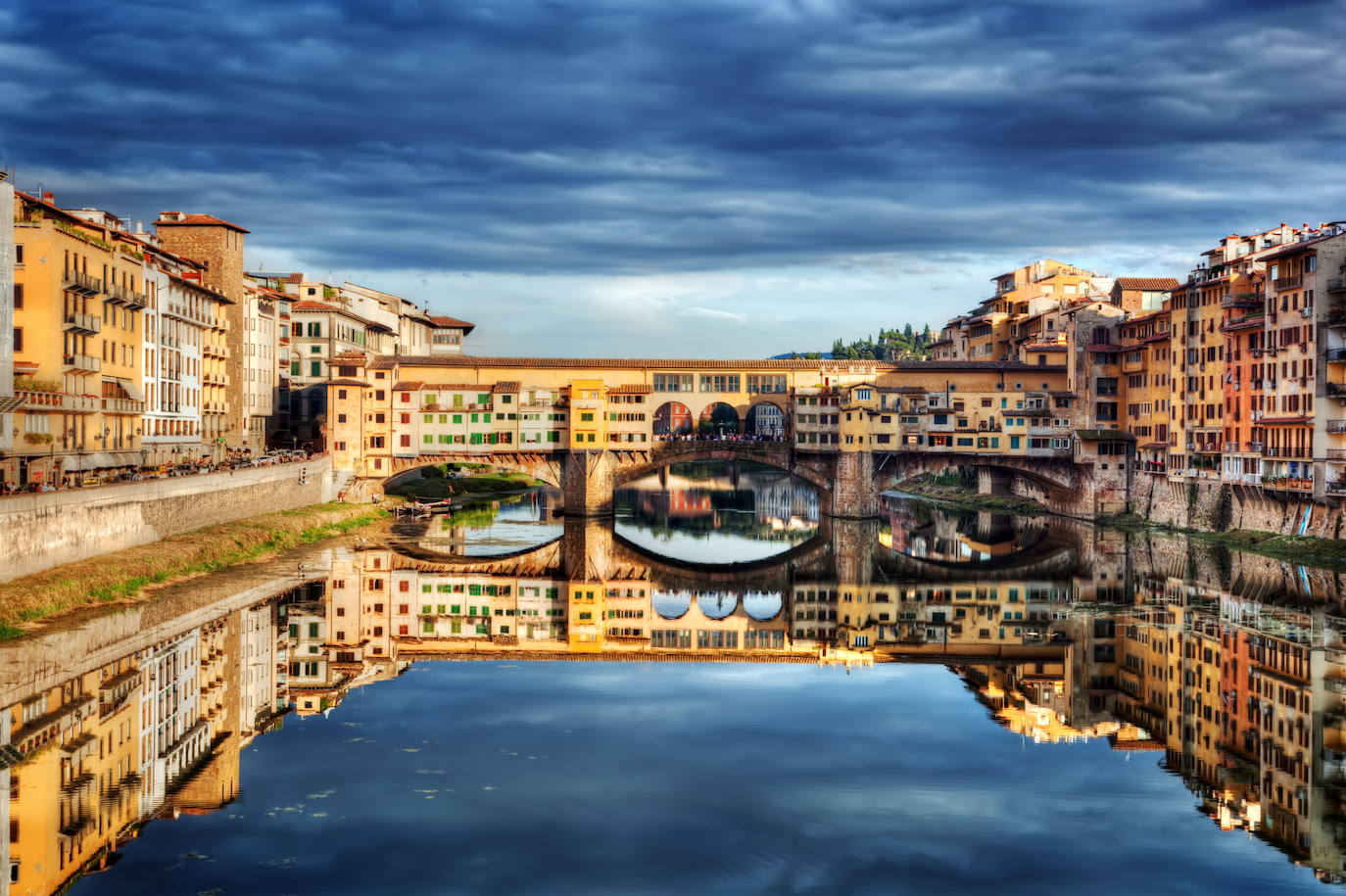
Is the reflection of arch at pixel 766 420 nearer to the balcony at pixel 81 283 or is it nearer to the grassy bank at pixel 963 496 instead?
the grassy bank at pixel 963 496

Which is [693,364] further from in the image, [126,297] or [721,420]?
[721,420]

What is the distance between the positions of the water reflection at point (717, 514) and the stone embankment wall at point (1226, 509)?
19.3 m

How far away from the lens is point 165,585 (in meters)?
40.9

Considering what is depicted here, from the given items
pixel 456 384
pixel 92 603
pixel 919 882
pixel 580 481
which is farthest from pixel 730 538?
pixel 919 882

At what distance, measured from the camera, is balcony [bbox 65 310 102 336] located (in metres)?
46.9

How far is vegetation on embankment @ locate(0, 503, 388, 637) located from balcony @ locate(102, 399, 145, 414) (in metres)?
6.09

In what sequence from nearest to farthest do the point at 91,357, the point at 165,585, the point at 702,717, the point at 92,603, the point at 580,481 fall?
the point at 702,717 < the point at 92,603 < the point at 165,585 < the point at 91,357 < the point at 580,481

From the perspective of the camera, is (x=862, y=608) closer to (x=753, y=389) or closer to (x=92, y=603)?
(x=92, y=603)

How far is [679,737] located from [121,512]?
23.5 metres

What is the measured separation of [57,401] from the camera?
1766 inches

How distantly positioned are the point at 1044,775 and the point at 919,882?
6.61 metres

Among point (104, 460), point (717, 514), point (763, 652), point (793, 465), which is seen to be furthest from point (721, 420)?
point (763, 652)

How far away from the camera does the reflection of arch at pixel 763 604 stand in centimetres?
4512

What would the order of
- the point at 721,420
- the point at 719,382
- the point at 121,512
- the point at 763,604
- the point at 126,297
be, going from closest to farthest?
the point at 121,512
the point at 763,604
the point at 126,297
the point at 719,382
the point at 721,420
